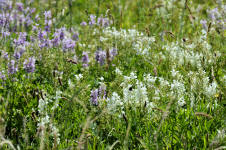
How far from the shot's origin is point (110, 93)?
262 cm

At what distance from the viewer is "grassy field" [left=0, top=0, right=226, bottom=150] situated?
228 centimetres

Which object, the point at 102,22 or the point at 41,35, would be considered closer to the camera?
the point at 41,35

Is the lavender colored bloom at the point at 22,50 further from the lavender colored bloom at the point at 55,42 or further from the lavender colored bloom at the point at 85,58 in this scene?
the lavender colored bloom at the point at 85,58

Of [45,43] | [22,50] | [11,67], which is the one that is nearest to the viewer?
[11,67]

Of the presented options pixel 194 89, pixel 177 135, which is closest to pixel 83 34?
pixel 194 89

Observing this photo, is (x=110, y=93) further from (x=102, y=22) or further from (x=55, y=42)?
(x=102, y=22)

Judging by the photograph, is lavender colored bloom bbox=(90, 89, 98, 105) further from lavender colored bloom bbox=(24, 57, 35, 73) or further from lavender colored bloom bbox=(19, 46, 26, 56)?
lavender colored bloom bbox=(19, 46, 26, 56)

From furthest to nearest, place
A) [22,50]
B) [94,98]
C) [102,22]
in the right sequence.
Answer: [102,22]
[22,50]
[94,98]

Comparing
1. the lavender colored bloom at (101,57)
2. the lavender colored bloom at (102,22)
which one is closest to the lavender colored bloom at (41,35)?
the lavender colored bloom at (101,57)

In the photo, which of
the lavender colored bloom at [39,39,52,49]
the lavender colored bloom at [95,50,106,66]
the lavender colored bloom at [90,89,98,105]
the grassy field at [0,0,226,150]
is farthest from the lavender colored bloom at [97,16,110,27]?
the lavender colored bloom at [90,89,98,105]

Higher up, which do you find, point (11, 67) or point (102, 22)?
point (102, 22)

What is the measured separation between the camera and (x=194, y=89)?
270 centimetres

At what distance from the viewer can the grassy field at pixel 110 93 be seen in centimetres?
228

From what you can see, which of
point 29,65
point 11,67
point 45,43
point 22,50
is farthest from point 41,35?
point 11,67
